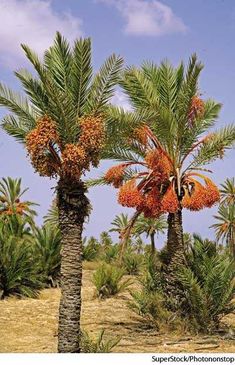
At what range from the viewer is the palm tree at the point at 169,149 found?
13.7m

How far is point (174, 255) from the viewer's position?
565 inches

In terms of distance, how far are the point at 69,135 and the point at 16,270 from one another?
9422mm

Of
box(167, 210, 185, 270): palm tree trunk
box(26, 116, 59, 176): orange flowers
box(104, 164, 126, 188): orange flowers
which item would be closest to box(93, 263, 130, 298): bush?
box(167, 210, 185, 270): palm tree trunk

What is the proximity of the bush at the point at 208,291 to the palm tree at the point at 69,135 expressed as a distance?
4250mm

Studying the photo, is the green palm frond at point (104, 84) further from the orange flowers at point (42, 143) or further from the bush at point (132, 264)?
the bush at point (132, 264)

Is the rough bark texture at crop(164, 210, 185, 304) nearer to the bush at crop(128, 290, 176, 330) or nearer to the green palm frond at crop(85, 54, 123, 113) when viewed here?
the bush at crop(128, 290, 176, 330)

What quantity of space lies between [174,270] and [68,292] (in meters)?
5.16

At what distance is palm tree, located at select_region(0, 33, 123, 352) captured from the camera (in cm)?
978

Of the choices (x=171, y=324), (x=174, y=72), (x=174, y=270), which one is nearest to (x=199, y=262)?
(x=174, y=270)

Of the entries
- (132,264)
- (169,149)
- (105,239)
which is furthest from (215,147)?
(105,239)
